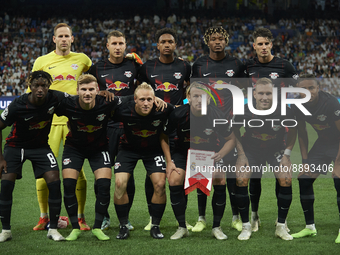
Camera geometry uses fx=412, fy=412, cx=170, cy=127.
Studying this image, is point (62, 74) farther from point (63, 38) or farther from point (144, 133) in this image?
point (144, 133)

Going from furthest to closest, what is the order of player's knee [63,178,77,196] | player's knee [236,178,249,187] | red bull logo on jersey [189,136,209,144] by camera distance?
red bull logo on jersey [189,136,209,144]
player's knee [236,178,249,187]
player's knee [63,178,77,196]

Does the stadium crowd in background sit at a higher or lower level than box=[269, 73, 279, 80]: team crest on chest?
lower

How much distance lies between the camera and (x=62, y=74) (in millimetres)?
5570

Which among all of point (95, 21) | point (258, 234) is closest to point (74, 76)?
point (258, 234)

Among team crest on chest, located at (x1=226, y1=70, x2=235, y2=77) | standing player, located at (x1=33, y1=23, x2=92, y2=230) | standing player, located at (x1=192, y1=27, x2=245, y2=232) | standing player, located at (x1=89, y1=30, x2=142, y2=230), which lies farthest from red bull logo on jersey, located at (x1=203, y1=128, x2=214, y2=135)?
standing player, located at (x1=33, y1=23, x2=92, y2=230)

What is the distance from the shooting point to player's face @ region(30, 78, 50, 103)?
4.60 metres

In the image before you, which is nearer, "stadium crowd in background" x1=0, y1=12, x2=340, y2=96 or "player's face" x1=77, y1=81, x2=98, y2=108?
Result: "player's face" x1=77, y1=81, x2=98, y2=108

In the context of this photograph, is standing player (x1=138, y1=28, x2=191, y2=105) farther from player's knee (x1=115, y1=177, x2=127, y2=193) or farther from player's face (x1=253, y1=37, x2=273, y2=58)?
player's knee (x1=115, y1=177, x2=127, y2=193)

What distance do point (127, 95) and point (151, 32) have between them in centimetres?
2118

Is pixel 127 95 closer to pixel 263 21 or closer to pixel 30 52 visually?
pixel 30 52

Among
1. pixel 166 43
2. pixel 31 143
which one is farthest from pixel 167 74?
pixel 31 143

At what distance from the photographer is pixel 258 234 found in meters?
5.01

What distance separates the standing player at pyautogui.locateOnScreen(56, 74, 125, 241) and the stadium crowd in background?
1591cm

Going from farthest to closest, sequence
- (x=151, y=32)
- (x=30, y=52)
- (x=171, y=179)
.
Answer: (x=151, y=32)
(x=30, y=52)
(x=171, y=179)
